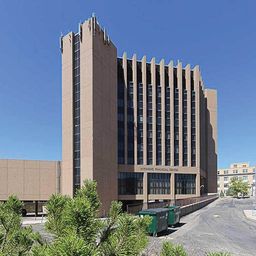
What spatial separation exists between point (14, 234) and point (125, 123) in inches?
2377

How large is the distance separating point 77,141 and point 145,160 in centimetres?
1880

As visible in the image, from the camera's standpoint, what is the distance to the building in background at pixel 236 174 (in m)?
180

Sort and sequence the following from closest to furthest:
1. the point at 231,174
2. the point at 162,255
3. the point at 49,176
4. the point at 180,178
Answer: the point at 162,255 → the point at 49,176 → the point at 180,178 → the point at 231,174

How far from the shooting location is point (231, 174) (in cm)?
18988

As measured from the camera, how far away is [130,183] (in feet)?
211

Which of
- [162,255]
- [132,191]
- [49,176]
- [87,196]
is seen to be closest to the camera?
[162,255]

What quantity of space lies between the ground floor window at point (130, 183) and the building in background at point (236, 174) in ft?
425

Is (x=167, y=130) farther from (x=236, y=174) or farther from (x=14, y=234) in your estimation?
(x=236, y=174)

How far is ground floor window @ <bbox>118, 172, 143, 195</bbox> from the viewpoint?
62.8 m

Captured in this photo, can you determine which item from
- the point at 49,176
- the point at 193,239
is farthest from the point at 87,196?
the point at 49,176

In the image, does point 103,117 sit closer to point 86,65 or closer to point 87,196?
point 86,65

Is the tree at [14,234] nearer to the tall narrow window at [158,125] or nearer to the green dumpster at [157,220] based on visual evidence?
the green dumpster at [157,220]

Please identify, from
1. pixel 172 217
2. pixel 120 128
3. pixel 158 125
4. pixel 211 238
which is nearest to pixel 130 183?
pixel 120 128

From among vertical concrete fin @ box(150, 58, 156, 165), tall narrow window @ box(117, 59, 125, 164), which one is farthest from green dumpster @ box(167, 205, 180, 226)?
vertical concrete fin @ box(150, 58, 156, 165)
